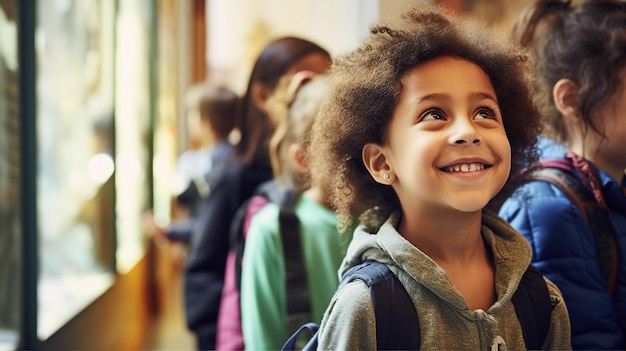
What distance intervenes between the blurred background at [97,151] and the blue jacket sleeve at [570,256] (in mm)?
477

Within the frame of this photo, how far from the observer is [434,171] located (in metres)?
1.08

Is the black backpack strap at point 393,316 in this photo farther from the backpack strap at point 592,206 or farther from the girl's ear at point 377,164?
the backpack strap at point 592,206

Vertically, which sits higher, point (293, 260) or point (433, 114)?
point (433, 114)

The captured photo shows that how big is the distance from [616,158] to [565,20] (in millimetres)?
326

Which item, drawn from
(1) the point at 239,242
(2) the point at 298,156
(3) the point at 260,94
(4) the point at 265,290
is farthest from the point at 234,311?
(3) the point at 260,94

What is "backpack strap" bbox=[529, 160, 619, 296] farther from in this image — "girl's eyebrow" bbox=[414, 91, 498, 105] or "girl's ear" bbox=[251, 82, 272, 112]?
"girl's ear" bbox=[251, 82, 272, 112]

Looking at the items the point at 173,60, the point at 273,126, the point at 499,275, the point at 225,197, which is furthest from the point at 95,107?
the point at 173,60

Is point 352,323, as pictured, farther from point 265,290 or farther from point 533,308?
point 265,290

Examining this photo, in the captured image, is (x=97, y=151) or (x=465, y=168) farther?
(x=97, y=151)

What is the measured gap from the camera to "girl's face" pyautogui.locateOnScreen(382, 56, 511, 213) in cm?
107

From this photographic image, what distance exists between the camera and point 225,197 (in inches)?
108

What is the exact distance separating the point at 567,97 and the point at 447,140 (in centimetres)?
63

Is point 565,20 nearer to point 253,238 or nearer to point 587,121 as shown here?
point 587,121

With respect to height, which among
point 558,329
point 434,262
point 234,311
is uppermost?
point 434,262
